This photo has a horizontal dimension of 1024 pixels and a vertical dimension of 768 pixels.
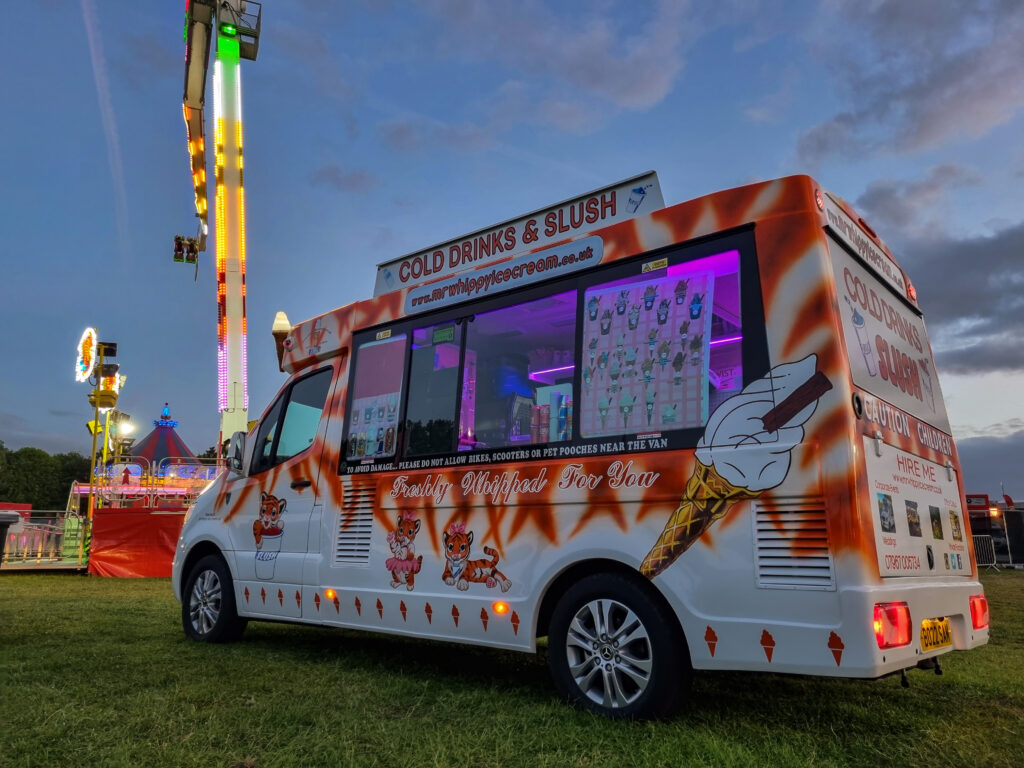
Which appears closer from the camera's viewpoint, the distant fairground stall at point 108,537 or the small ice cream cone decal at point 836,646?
the small ice cream cone decal at point 836,646

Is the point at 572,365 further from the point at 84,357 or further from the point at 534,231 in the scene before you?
the point at 84,357

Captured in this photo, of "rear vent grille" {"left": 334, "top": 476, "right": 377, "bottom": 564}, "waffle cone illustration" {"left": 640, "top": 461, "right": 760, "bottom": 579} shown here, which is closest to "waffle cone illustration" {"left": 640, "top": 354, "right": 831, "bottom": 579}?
"waffle cone illustration" {"left": 640, "top": 461, "right": 760, "bottom": 579}

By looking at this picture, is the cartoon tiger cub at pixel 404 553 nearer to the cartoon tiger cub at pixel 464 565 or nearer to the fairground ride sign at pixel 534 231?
the cartoon tiger cub at pixel 464 565

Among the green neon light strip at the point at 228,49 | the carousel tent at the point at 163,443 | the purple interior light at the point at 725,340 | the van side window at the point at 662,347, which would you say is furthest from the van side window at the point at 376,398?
the carousel tent at the point at 163,443

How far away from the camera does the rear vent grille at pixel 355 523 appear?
17.7 ft

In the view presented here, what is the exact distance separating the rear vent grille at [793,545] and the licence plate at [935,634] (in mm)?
705

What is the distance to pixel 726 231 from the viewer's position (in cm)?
395

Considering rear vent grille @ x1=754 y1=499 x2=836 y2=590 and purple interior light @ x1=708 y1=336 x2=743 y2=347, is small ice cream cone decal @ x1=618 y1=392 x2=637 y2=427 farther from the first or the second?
rear vent grille @ x1=754 y1=499 x2=836 y2=590

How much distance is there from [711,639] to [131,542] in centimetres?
1499

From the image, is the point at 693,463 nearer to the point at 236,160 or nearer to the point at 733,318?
the point at 733,318

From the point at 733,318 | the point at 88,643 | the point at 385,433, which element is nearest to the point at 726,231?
the point at 733,318

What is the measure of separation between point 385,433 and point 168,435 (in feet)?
140

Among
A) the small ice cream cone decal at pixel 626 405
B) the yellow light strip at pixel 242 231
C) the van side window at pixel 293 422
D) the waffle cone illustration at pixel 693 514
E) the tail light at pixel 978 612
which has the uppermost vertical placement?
the yellow light strip at pixel 242 231

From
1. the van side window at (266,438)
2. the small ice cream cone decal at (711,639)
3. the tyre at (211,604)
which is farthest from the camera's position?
the van side window at (266,438)
